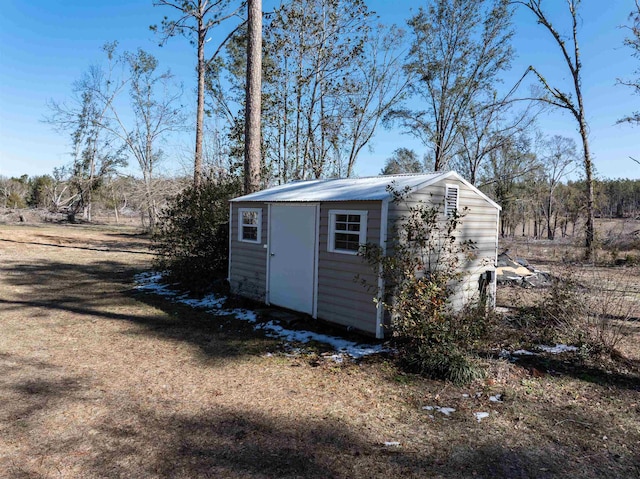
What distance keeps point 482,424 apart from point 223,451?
2166 millimetres

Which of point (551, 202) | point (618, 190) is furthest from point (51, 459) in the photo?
point (618, 190)

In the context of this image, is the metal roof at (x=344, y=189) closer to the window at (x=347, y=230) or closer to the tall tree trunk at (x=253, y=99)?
the window at (x=347, y=230)

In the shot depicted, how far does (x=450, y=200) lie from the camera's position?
20.3 feet

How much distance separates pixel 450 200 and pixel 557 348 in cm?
251

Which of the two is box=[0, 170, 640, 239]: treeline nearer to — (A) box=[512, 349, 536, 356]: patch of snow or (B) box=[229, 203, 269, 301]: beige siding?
(B) box=[229, 203, 269, 301]: beige siding

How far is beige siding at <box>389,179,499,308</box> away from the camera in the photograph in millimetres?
6027

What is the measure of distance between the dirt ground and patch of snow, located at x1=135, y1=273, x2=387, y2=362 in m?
0.31

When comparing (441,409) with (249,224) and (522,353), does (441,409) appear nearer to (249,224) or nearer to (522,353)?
(522,353)

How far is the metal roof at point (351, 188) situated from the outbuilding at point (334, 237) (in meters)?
0.02

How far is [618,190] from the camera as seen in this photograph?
140 ft

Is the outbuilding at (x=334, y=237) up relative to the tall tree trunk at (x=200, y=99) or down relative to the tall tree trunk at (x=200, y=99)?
down

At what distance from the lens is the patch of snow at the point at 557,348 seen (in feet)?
16.9

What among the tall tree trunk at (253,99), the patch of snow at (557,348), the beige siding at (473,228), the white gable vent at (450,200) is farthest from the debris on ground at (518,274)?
the tall tree trunk at (253,99)

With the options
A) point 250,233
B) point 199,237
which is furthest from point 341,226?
point 199,237
